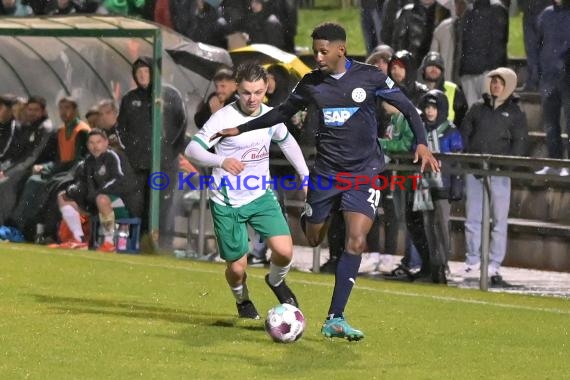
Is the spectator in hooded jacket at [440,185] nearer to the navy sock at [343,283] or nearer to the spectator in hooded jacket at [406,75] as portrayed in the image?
the spectator in hooded jacket at [406,75]

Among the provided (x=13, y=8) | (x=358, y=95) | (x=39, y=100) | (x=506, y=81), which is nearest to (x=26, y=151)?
(x=39, y=100)

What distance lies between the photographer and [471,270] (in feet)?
50.4

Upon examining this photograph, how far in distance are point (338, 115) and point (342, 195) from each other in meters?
0.55

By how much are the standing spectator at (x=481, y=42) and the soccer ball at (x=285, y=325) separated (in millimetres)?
7445

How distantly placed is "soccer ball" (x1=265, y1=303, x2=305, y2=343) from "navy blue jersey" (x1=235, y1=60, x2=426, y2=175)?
1.05 metres

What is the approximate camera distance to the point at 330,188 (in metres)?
10.9

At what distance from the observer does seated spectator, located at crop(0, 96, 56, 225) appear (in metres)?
19.8

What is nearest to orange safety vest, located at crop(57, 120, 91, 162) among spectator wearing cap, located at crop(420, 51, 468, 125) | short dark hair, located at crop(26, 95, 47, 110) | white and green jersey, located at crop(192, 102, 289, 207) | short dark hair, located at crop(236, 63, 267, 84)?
short dark hair, located at crop(26, 95, 47, 110)

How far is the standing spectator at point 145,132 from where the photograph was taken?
61.2 ft

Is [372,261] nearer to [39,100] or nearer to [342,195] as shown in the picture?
[342,195]

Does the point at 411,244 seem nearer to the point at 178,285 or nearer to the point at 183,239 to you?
the point at 178,285

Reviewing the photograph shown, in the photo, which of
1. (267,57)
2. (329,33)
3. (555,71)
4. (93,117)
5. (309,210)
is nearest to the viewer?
(329,33)

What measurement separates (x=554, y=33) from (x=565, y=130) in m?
1.06

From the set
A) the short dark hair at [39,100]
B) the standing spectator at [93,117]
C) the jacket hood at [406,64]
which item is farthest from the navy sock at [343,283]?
the short dark hair at [39,100]
